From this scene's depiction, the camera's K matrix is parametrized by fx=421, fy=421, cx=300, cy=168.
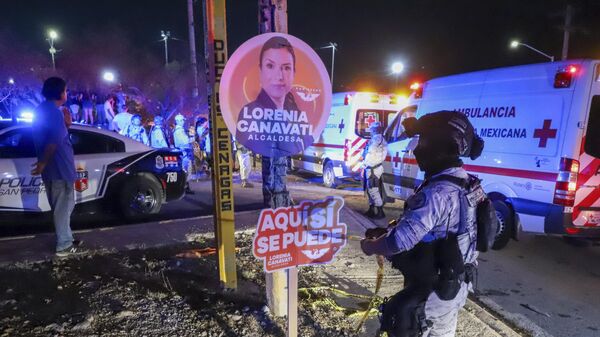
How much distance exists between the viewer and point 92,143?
6.05 meters

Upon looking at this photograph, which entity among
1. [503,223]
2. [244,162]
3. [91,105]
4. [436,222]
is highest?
[91,105]

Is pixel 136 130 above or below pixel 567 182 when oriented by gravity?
above

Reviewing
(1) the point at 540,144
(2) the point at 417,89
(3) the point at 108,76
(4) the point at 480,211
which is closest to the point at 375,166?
(2) the point at 417,89

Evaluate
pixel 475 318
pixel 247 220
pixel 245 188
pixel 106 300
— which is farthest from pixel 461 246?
pixel 245 188

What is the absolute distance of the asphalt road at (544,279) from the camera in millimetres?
3807

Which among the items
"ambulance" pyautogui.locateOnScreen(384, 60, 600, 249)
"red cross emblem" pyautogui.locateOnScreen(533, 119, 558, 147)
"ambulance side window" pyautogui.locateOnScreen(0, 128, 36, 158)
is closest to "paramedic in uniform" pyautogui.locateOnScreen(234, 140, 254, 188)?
"ambulance" pyautogui.locateOnScreen(384, 60, 600, 249)

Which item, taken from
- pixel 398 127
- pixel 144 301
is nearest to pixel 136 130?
pixel 398 127

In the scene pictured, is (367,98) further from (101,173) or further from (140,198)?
(101,173)

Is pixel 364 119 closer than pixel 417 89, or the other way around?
pixel 417 89

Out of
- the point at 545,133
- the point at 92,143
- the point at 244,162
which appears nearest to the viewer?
the point at 545,133

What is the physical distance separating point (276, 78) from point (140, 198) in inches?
184

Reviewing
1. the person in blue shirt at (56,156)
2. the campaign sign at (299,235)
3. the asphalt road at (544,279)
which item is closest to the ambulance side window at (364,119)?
the asphalt road at (544,279)

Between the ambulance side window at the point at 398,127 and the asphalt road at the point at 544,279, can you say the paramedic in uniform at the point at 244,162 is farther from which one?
the ambulance side window at the point at 398,127

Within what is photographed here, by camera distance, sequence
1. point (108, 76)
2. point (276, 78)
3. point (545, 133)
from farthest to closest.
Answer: point (108, 76)
point (545, 133)
point (276, 78)
